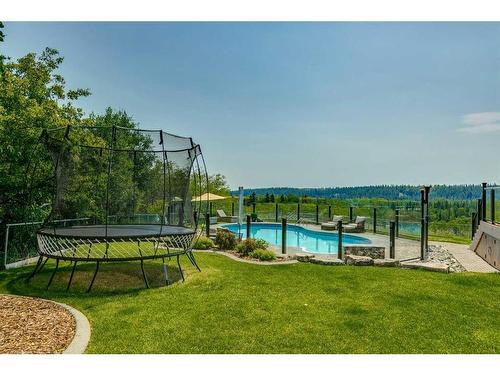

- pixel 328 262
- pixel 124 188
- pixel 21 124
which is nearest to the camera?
pixel 21 124

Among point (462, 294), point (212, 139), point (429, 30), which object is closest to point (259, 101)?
point (212, 139)

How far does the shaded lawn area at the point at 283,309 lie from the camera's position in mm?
3891

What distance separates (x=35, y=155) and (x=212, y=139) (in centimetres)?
1620

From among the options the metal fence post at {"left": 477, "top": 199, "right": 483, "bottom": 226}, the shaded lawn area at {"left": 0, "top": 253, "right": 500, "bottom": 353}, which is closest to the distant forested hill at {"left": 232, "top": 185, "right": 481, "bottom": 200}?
the metal fence post at {"left": 477, "top": 199, "right": 483, "bottom": 226}

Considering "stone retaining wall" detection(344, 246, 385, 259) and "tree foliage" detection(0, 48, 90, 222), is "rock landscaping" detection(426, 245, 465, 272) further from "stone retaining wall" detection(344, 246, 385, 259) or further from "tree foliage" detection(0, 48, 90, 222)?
"tree foliage" detection(0, 48, 90, 222)

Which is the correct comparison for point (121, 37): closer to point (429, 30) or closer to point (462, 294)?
point (429, 30)

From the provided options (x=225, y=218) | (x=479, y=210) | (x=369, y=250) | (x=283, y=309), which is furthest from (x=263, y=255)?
(x=225, y=218)

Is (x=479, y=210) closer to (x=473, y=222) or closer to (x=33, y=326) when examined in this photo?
(x=473, y=222)

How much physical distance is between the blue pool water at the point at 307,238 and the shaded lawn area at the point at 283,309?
24.6 ft

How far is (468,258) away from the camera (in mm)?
10461

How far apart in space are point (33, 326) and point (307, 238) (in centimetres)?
1491

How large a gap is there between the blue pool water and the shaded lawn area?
7.51 meters

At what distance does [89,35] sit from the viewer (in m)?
12.5

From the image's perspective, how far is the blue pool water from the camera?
15.4m
